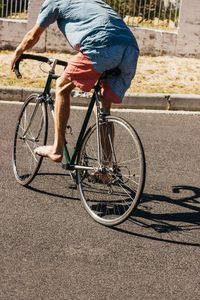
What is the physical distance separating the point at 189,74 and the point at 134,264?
264 inches

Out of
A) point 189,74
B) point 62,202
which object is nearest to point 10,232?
point 62,202

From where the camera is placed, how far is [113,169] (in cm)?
551

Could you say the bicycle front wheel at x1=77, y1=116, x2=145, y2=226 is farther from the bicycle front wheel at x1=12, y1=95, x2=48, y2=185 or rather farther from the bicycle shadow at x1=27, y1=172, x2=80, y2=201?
Result: the bicycle front wheel at x1=12, y1=95, x2=48, y2=185

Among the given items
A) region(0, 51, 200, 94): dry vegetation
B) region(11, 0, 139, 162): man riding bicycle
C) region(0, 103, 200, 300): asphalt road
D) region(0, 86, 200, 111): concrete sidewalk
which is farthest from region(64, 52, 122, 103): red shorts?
region(0, 51, 200, 94): dry vegetation

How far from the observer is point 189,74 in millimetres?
11172

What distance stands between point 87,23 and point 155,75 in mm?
5717

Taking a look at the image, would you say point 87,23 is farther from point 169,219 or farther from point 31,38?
point 169,219

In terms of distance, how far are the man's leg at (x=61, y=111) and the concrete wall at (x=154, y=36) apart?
22.1ft

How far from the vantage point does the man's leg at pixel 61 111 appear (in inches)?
217

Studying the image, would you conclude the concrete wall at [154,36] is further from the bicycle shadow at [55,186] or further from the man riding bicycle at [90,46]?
the man riding bicycle at [90,46]

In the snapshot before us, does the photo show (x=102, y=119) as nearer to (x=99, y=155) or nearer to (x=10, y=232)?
(x=99, y=155)

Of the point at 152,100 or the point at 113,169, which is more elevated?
the point at 113,169

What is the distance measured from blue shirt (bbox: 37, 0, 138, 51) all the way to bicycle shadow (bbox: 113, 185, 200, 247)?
52.4 inches

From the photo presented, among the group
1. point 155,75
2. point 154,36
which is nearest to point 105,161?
point 155,75
